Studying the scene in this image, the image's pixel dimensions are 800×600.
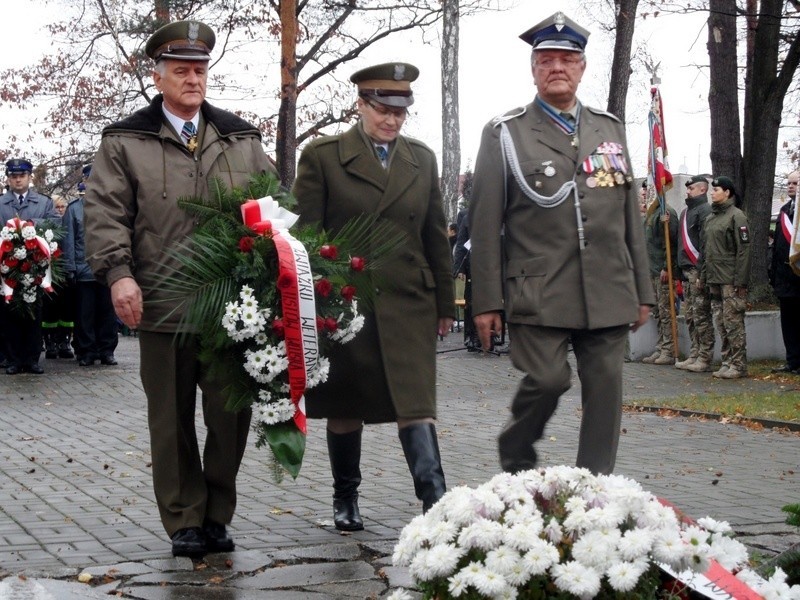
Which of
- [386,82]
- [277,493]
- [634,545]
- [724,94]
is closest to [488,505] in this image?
[634,545]

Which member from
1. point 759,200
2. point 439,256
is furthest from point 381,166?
point 759,200

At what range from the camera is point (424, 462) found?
6074 millimetres

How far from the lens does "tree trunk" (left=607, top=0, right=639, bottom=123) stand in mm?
21734

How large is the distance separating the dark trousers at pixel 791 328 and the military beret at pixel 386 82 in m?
10.5

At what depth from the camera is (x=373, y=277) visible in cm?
610

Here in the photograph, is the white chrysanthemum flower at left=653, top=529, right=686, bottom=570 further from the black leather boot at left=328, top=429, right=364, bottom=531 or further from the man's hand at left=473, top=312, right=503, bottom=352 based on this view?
the black leather boot at left=328, top=429, right=364, bottom=531

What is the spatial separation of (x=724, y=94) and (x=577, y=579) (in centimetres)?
1835

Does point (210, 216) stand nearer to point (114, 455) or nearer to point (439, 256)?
point (439, 256)

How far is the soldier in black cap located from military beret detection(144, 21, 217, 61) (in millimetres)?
10777

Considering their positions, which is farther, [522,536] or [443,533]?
[443,533]

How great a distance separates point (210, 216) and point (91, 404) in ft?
25.7

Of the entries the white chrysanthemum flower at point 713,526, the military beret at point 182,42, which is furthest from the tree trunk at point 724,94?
the white chrysanthemum flower at point 713,526

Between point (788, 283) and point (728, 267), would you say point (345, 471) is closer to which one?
point (728, 267)

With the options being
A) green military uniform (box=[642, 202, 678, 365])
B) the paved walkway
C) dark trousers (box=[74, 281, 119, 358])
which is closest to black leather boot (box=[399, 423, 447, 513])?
the paved walkway
